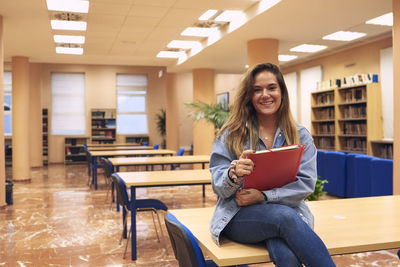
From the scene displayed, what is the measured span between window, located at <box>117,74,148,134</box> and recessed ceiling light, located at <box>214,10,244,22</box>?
30.2 ft

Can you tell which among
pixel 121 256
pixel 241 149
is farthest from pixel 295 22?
pixel 241 149

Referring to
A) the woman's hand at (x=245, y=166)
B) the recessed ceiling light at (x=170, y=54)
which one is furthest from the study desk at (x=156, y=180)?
the recessed ceiling light at (x=170, y=54)

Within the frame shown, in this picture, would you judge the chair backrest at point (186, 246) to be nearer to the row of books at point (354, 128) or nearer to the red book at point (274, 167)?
the red book at point (274, 167)

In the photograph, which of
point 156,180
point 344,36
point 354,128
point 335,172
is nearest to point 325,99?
point 354,128

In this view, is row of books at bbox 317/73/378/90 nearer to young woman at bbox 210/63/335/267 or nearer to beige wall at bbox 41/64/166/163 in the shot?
beige wall at bbox 41/64/166/163

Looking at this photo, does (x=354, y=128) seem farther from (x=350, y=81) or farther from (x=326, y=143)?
(x=326, y=143)

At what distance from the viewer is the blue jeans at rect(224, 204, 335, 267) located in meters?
1.53

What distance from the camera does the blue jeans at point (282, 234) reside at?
5.01 ft

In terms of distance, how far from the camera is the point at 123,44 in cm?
920

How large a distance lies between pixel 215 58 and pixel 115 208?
18.2 ft

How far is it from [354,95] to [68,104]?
10738 mm

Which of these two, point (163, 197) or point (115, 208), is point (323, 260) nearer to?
point (115, 208)

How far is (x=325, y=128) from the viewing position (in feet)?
35.3

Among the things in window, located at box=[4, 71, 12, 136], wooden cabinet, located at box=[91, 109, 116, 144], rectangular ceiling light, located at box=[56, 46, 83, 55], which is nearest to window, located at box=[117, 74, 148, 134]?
wooden cabinet, located at box=[91, 109, 116, 144]
